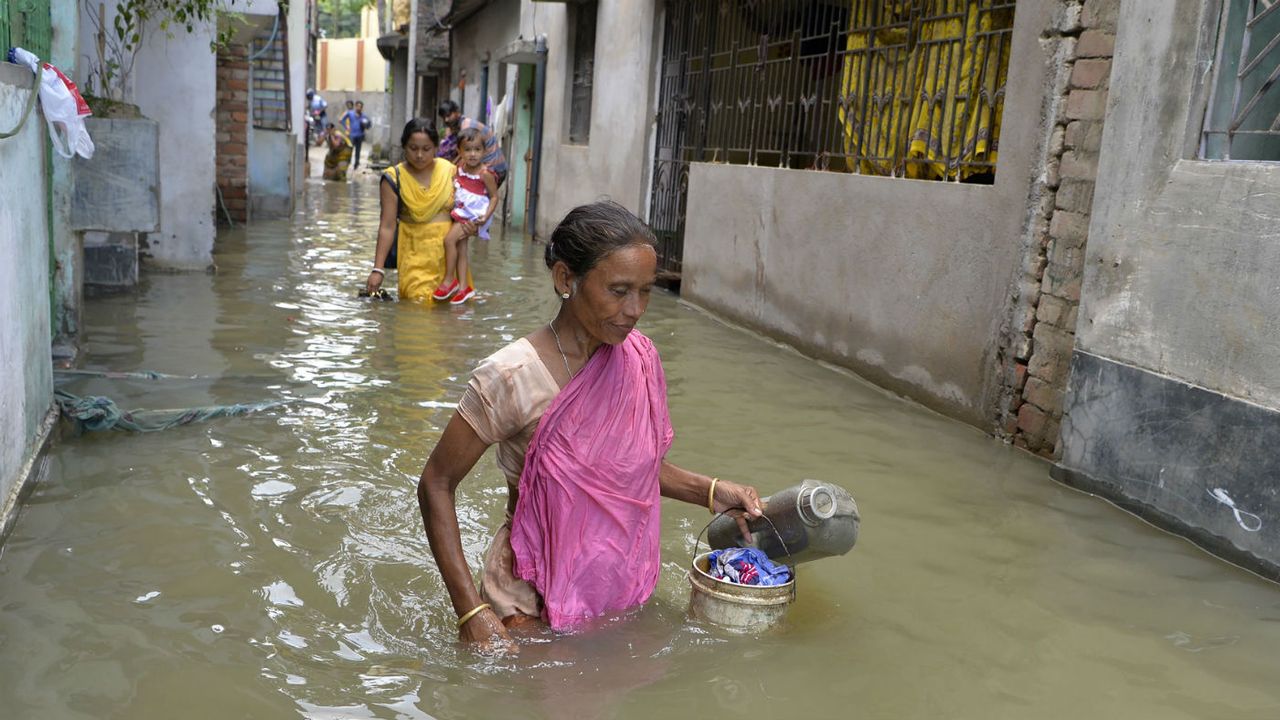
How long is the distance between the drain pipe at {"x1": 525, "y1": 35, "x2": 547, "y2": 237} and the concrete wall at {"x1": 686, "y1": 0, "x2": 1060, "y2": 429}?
7.52 m

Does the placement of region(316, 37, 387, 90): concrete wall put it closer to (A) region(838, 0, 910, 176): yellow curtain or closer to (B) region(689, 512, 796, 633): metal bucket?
(A) region(838, 0, 910, 176): yellow curtain

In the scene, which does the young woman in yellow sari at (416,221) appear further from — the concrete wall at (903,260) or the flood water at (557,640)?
the flood water at (557,640)

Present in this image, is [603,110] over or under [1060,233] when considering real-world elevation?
over

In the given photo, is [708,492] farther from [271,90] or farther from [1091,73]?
[271,90]

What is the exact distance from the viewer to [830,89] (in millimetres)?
7980

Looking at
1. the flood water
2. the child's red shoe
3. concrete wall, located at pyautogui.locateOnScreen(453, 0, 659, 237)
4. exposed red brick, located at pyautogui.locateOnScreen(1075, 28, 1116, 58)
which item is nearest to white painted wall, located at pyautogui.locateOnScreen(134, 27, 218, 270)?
the child's red shoe

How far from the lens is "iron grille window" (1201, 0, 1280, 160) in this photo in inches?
166

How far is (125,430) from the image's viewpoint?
4.85 m

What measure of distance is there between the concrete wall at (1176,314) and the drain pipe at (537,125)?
11888 millimetres

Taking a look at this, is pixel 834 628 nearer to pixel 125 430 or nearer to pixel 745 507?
pixel 745 507

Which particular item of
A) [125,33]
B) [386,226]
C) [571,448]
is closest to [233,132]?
[125,33]

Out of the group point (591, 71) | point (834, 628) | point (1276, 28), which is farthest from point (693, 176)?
point (834, 628)

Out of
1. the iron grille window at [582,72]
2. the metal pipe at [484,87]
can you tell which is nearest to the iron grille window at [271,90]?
the iron grille window at [582,72]

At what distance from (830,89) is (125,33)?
4875 mm
